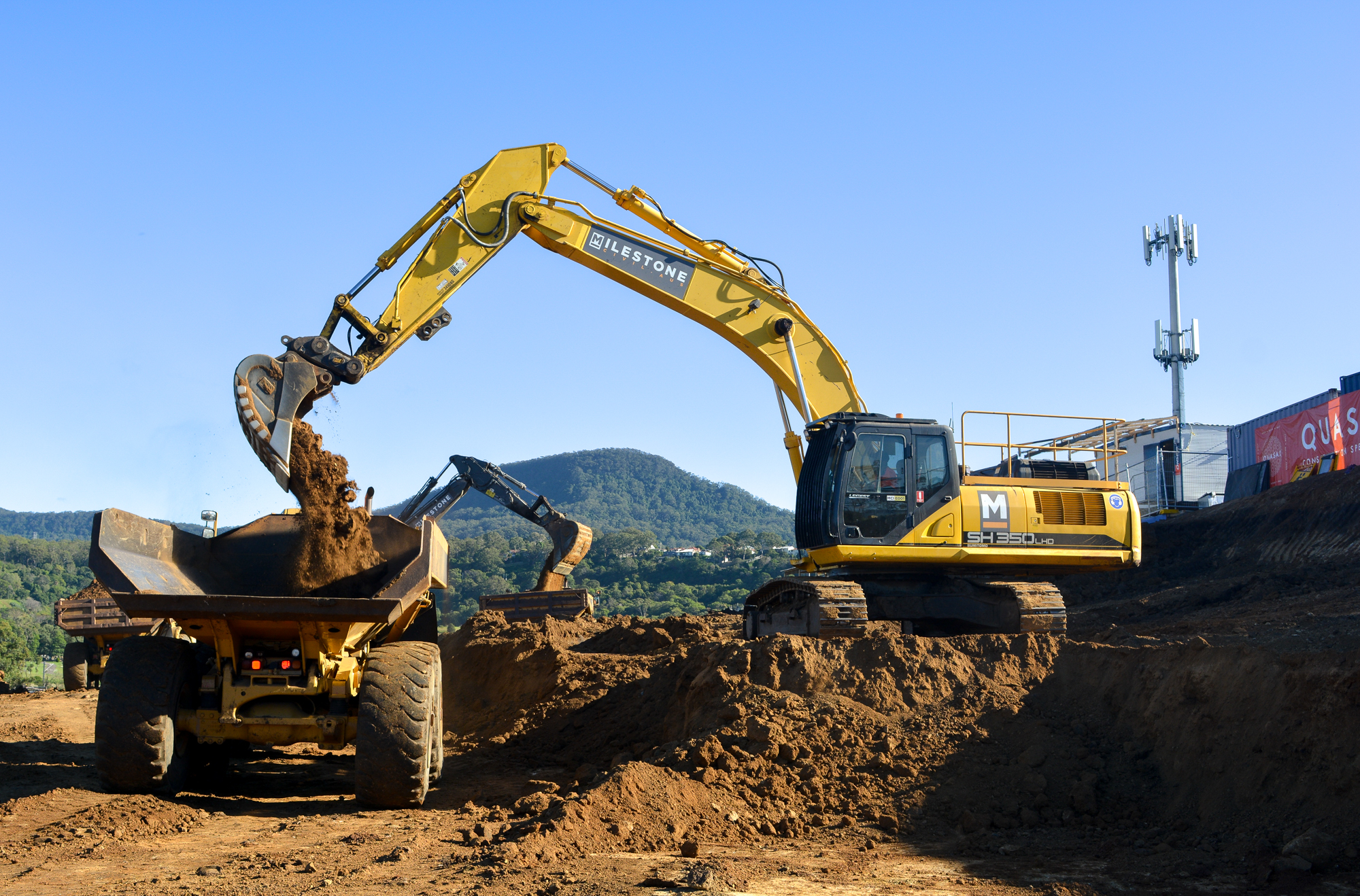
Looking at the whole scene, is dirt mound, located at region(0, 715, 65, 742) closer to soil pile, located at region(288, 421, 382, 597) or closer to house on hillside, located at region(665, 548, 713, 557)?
soil pile, located at region(288, 421, 382, 597)

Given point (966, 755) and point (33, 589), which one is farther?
point (33, 589)

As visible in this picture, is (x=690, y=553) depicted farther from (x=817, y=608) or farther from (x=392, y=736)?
(x=392, y=736)

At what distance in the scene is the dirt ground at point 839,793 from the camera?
5992 millimetres

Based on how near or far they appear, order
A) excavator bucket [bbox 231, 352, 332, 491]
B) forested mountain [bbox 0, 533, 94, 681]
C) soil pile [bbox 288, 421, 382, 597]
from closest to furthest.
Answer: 1. soil pile [bbox 288, 421, 382, 597]
2. excavator bucket [bbox 231, 352, 332, 491]
3. forested mountain [bbox 0, 533, 94, 681]

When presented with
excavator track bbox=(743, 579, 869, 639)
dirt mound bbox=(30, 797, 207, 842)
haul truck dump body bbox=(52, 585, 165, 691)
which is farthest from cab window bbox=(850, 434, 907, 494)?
haul truck dump body bbox=(52, 585, 165, 691)

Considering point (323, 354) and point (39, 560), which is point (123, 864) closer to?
point (323, 354)

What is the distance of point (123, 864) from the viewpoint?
20.4ft

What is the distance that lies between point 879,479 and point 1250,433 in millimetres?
24696

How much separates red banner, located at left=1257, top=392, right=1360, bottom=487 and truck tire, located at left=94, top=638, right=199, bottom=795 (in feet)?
86.0

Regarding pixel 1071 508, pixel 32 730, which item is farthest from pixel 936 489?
pixel 32 730

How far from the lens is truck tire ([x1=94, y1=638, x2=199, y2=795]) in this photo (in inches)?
297

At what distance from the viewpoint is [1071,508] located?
37.7ft

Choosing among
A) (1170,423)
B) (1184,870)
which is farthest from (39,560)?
(1184,870)

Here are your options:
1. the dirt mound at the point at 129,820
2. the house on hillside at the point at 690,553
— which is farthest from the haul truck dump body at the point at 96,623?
the house on hillside at the point at 690,553
